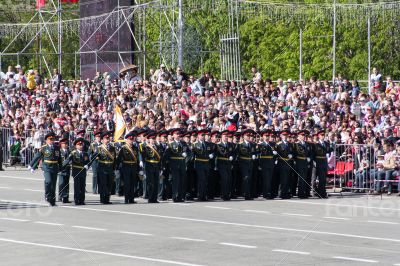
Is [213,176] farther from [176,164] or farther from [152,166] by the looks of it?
[152,166]

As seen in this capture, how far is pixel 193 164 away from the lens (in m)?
25.0

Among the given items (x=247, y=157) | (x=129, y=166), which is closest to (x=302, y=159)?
(x=247, y=157)

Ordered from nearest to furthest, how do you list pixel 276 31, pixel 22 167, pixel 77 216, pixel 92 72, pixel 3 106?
pixel 77 216 → pixel 22 167 → pixel 3 106 → pixel 92 72 → pixel 276 31

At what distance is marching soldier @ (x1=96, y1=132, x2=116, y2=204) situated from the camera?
2416cm

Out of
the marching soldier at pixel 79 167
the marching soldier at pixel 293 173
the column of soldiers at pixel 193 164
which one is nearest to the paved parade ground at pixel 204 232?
the marching soldier at pixel 79 167

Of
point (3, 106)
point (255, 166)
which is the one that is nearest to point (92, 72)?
point (3, 106)

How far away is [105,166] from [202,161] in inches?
88.9

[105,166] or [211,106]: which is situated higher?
[211,106]

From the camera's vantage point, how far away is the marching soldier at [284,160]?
25.5 metres

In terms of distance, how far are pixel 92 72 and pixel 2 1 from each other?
3439 cm

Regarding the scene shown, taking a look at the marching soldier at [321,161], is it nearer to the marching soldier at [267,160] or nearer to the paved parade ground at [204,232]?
the paved parade ground at [204,232]

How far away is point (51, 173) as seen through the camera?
23.6 meters

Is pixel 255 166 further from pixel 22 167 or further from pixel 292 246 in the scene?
pixel 22 167

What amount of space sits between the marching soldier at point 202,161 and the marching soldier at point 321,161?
259 centimetres
